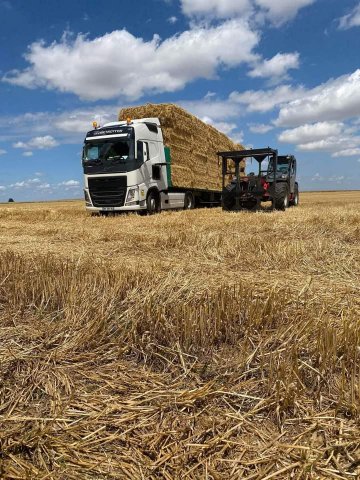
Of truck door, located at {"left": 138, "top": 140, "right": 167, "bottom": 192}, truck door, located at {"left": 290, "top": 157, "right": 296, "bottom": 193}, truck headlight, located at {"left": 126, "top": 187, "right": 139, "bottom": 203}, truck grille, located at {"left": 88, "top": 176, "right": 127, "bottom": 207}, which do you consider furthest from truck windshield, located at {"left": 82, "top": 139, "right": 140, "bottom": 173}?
truck door, located at {"left": 290, "top": 157, "right": 296, "bottom": 193}

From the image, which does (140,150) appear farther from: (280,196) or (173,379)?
(173,379)

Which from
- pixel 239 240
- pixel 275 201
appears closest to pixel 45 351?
pixel 239 240

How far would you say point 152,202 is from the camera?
16.0 m

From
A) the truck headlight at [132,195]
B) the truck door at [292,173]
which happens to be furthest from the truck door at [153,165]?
the truck door at [292,173]

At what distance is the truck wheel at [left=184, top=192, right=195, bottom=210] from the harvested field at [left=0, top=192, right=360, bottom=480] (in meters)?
15.2

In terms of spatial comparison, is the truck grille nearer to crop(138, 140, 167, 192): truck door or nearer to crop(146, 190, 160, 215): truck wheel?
crop(138, 140, 167, 192): truck door

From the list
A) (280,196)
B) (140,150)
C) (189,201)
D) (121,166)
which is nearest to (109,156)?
(121,166)

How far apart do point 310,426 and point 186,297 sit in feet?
5.21

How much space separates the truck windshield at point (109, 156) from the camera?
14750mm

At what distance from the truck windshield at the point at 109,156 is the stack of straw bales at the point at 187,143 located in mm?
2753

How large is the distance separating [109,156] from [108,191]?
125cm

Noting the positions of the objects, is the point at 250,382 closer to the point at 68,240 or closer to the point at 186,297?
the point at 186,297

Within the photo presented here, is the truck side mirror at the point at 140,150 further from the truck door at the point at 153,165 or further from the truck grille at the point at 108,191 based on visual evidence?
the truck grille at the point at 108,191

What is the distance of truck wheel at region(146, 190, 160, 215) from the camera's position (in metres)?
15.7
